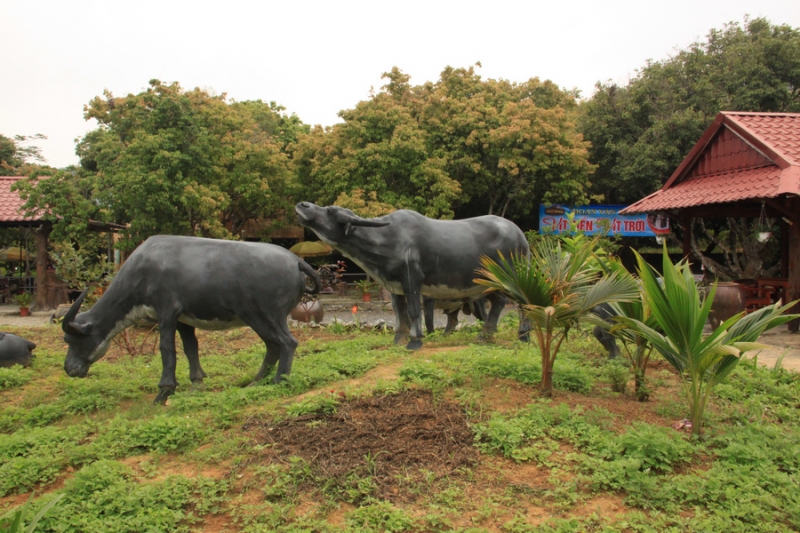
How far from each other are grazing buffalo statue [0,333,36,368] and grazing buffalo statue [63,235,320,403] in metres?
2.34

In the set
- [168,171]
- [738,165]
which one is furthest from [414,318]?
[168,171]

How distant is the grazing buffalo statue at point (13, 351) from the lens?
733 cm

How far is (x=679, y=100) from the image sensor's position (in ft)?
62.1

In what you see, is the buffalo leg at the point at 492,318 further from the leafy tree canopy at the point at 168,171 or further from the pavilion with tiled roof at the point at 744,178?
the leafy tree canopy at the point at 168,171

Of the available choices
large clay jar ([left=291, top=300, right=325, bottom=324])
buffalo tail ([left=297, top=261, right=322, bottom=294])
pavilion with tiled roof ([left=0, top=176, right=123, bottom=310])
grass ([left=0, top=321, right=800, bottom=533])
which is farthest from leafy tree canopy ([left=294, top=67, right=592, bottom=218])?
grass ([left=0, top=321, right=800, bottom=533])

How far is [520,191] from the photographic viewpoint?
62.0 ft

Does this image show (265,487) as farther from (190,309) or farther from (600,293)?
(600,293)

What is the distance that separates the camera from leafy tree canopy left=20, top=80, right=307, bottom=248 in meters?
15.3

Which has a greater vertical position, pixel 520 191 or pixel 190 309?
pixel 520 191

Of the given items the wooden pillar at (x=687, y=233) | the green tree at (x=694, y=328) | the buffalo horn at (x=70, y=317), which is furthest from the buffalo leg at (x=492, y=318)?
the wooden pillar at (x=687, y=233)

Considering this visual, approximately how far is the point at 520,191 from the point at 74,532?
1698cm

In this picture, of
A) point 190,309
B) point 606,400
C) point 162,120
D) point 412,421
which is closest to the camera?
point 412,421

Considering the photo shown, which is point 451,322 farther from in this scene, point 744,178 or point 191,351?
point 744,178

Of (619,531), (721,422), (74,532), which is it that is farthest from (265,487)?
(721,422)
